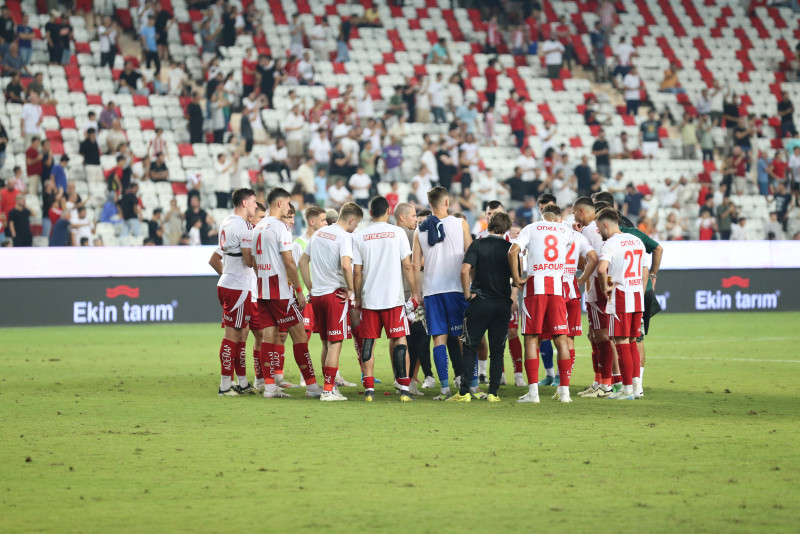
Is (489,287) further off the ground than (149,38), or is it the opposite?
(149,38)

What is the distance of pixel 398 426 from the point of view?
32.8ft

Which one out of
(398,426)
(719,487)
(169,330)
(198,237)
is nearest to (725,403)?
(398,426)

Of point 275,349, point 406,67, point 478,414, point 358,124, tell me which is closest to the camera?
point 478,414

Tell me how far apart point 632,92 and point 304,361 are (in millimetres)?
24204

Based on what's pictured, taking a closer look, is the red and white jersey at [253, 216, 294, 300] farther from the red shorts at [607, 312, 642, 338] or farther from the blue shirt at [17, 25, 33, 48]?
the blue shirt at [17, 25, 33, 48]

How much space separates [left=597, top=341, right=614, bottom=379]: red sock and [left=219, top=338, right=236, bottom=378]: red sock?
13.1 feet

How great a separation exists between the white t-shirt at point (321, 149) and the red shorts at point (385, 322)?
16530 millimetres

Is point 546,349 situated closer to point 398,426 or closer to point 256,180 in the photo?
point 398,426

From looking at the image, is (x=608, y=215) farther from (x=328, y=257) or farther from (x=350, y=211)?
(x=328, y=257)

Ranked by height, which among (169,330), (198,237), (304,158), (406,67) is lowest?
(169,330)

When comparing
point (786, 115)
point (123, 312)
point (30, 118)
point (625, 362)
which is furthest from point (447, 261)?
point (786, 115)

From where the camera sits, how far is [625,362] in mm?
11836

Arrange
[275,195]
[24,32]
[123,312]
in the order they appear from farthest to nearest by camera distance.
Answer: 1. [24,32]
2. [123,312]
3. [275,195]

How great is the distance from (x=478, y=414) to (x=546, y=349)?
3.32 meters
